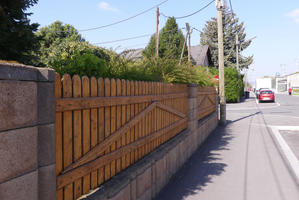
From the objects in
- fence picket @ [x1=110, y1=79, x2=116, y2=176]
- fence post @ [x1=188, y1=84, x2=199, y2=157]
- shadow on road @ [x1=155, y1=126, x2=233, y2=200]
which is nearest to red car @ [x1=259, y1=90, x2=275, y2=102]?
shadow on road @ [x1=155, y1=126, x2=233, y2=200]

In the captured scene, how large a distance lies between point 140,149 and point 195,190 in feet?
3.96

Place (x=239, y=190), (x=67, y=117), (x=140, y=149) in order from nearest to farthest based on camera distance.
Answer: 1. (x=67, y=117)
2. (x=140, y=149)
3. (x=239, y=190)

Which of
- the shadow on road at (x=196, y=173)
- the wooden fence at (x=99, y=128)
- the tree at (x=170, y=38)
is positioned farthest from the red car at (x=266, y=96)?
the wooden fence at (x=99, y=128)

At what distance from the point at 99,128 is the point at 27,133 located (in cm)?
109

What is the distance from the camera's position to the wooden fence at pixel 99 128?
240 cm

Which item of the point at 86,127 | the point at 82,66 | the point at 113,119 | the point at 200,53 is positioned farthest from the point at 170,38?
the point at 86,127

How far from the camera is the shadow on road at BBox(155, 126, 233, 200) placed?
171 inches

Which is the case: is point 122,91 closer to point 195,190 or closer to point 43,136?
point 43,136

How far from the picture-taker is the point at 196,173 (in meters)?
5.25

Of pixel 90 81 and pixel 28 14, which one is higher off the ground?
pixel 28 14

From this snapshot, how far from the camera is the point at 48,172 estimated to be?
83.4 inches

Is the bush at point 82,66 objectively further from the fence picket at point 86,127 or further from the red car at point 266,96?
the red car at point 266,96

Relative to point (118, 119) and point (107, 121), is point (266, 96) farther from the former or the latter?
point (107, 121)

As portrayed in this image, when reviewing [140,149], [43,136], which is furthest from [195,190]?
[43,136]
